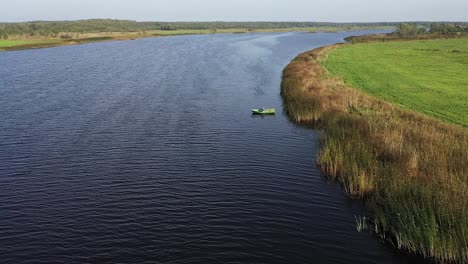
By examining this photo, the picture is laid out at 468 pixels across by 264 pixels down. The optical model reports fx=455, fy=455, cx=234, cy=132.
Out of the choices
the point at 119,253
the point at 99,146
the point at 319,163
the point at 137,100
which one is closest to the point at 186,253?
the point at 119,253

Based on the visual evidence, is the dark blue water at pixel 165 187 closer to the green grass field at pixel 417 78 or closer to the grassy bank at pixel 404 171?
the grassy bank at pixel 404 171

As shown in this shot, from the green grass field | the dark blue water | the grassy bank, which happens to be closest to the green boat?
the dark blue water

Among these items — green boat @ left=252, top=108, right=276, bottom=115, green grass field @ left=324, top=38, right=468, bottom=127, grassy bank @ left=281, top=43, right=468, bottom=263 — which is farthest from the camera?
green boat @ left=252, top=108, right=276, bottom=115

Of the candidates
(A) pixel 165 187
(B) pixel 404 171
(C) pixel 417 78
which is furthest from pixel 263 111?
(C) pixel 417 78

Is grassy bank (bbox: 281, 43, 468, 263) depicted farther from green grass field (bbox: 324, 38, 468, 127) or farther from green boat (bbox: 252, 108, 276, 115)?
green grass field (bbox: 324, 38, 468, 127)

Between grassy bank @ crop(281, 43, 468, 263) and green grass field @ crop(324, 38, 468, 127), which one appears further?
green grass field @ crop(324, 38, 468, 127)

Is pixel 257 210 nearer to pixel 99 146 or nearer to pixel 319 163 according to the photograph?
pixel 319 163
